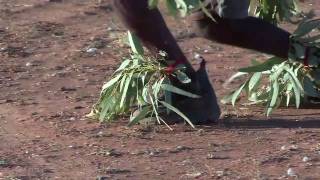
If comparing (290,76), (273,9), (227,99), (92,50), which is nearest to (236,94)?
(227,99)

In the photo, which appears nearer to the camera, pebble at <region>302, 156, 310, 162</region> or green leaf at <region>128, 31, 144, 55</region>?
pebble at <region>302, 156, 310, 162</region>

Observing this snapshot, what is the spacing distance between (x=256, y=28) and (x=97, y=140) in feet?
3.28

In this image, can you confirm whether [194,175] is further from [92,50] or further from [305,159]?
[92,50]

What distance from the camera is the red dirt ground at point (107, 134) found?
4.11 metres

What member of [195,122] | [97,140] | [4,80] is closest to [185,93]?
[195,122]

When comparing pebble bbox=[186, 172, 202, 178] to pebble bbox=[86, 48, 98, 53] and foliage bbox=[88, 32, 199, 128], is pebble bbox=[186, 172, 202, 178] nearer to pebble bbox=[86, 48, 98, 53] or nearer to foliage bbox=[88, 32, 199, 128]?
foliage bbox=[88, 32, 199, 128]

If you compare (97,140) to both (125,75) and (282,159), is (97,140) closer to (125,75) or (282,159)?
(125,75)

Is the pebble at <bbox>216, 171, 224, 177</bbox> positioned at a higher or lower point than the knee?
lower

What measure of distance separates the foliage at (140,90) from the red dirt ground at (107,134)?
67mm

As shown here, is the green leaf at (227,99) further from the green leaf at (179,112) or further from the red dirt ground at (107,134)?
the green leaf at (179,112)

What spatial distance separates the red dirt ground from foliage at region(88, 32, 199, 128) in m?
0.07

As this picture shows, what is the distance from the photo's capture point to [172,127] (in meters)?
4.73

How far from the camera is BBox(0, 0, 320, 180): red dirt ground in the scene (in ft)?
13.5

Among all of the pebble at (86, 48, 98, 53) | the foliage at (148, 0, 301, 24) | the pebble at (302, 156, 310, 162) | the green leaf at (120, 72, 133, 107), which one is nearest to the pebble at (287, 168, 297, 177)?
the pebble at (302, 156, 310, 162)
